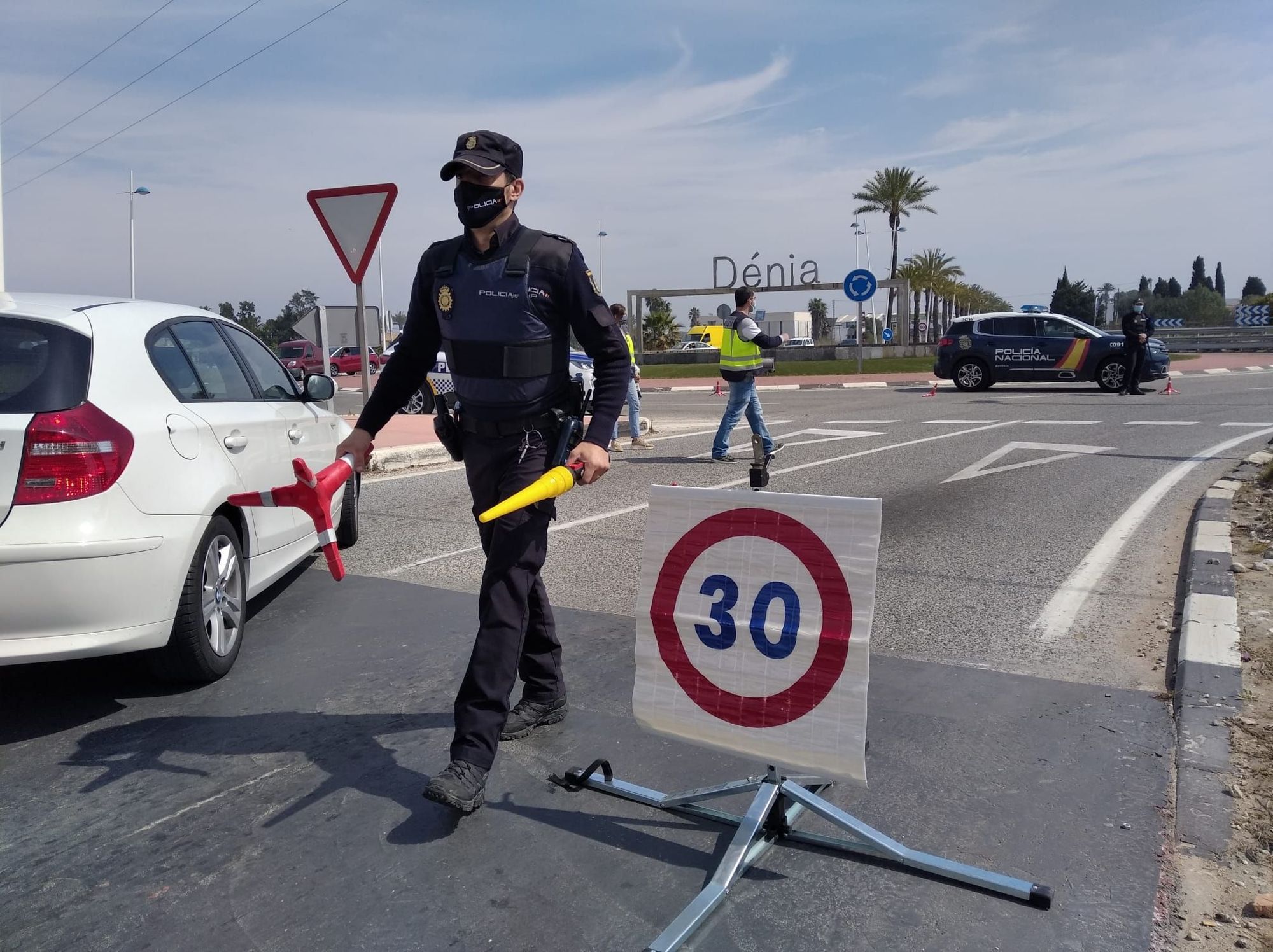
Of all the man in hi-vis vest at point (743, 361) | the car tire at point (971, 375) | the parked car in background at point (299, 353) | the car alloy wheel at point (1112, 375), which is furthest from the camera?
Answer: the parked car in background at point (299, 353)

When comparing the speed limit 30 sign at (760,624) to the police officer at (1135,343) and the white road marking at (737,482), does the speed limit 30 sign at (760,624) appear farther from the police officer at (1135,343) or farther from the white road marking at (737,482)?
the police officer at (1135,343)

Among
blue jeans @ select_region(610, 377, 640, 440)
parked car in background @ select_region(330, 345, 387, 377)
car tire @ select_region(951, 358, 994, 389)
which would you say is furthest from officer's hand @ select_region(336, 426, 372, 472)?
parked car in background @ select_region(330, 345, 387, 377)

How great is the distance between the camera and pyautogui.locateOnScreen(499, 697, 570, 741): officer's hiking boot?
3.81 metres

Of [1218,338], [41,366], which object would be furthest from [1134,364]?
[1218,338]

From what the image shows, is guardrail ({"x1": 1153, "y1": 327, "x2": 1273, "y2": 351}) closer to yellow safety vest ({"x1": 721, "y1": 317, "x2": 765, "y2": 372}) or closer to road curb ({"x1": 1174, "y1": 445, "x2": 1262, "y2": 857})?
yellow safety vest ({"x1": 721, "y1": 317, "x2": 765, "y2": 372})

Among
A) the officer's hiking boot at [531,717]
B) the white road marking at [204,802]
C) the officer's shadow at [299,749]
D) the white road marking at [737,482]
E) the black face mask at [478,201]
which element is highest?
the black face mask at [478,201]

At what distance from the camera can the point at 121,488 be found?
3.89m

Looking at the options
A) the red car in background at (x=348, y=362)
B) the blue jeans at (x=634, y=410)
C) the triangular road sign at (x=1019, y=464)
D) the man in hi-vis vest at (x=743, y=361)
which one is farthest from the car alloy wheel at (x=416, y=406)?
the red car in background at (x=348, y=362)

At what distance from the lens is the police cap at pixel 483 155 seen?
11.1ft

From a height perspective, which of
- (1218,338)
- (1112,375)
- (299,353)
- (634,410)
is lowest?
(634,410)

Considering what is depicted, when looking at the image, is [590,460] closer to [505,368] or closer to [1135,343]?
[505,368]

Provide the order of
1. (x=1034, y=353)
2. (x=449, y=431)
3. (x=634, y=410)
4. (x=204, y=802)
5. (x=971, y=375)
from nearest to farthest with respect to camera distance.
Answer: (x=204, y=802) → (x=449, y=431) → (x=634, y=410) → (x=1034, y=353) → (x=971, y=375)

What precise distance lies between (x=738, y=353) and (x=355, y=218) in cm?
410

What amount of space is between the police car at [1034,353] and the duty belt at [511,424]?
20.6 m
